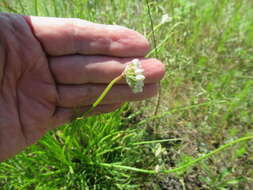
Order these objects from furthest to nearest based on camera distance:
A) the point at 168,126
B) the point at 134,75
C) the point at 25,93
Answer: the point at 168,126
the point at 25,93
the point at 134,75

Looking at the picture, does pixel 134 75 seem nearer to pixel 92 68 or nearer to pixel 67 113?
pixel 92 68

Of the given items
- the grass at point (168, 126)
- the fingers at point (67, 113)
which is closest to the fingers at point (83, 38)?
the grass at point (168, 126)

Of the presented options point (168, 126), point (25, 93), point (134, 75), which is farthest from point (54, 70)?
point (168, 126)

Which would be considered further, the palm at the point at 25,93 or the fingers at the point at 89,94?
the fingers at the point at 89,94

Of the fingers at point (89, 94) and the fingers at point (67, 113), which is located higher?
the fingers at point (89, 94)

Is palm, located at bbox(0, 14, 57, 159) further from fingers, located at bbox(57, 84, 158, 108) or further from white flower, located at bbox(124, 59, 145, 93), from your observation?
white flower, located at bbox(124, 59, 145, 93)

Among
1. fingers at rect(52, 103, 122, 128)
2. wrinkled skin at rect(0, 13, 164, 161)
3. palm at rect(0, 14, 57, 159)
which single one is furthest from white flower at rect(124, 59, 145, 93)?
palm at rect(0, 14, 57, 159)

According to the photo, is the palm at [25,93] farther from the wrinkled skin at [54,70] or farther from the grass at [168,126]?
the grass at [168,126]
